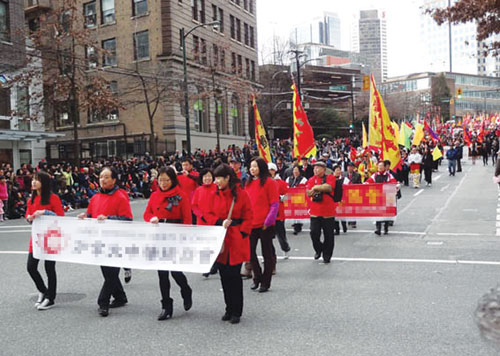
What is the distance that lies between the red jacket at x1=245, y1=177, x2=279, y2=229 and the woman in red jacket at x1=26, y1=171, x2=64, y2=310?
102 inches

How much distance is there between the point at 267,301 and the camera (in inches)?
271

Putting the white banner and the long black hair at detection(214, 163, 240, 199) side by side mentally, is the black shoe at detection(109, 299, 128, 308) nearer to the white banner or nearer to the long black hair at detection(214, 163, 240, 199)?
the white banner

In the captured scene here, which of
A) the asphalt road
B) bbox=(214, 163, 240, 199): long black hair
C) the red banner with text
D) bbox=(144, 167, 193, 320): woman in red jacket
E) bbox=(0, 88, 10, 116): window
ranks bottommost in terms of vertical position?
the asphalt road

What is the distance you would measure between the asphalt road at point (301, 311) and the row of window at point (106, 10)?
33.4m

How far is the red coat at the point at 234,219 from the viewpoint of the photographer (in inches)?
237

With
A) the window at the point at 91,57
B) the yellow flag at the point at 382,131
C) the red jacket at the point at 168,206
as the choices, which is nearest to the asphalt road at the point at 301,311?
the red jacket at the point at 168,206

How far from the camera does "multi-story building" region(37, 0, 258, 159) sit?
3919 cm

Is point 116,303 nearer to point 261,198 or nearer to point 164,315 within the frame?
point 164,315

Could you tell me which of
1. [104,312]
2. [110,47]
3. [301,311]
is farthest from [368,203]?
[110,47]

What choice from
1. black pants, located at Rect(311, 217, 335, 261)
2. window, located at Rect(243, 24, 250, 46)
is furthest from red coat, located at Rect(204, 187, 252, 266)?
window, located at Rect(243, 24, 250, 46)

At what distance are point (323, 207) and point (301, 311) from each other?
9.87 ft

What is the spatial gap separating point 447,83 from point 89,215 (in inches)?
4907

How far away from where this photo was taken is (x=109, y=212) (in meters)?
6.57

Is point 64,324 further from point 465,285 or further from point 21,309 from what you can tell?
point 465,285
